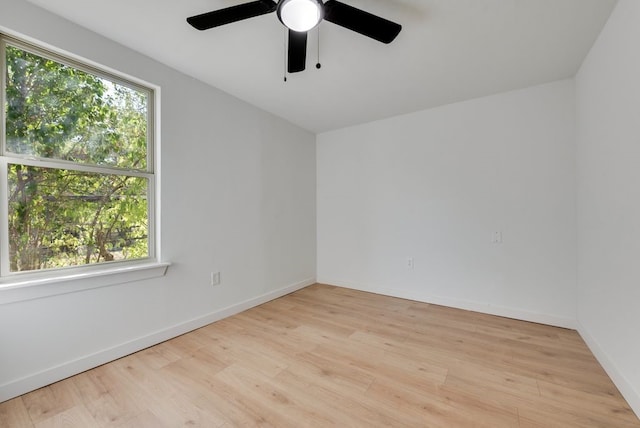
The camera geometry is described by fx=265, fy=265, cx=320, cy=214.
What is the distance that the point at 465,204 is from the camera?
2.96m

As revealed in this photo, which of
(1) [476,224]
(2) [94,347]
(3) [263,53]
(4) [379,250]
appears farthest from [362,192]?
(2) [94,347]

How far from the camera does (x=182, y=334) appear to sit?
7.88 ft

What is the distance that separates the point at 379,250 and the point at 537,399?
85.2 inches

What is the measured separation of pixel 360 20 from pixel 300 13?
0.32 meters

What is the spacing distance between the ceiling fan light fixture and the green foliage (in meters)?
1.58

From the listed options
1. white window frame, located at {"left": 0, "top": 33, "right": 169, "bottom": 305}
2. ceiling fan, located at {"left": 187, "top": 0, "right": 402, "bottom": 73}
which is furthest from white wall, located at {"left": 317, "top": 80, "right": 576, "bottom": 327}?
white window frame, located at {"left": 0, "top": 33, "right": 169, "bottom": 305}

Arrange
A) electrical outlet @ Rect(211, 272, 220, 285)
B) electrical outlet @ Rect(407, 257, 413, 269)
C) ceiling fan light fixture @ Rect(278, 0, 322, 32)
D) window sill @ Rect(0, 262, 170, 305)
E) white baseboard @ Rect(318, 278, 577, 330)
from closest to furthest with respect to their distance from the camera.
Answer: ceiling fan light fixture @ Rect(278, 0, 322, 32)
window sill @ Rect(0, 262, 170, 305)
white baseboard @ Rect(318, 278, 577, 330)
electrical outlet @ Rect(211, 272, 220, 285)
electrical outlet @ Rect(407, 257, 413, 269)

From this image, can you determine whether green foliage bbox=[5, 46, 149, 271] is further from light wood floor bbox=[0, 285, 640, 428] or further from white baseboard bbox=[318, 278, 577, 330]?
white baseboard bbox=[318, 278, 577, 330]

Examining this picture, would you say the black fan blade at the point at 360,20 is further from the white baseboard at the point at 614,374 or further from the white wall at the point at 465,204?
the white baseboard at the point at 614,374

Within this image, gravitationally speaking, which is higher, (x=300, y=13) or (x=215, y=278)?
(x=300, y=13)

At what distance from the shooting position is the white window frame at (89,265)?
159 cm

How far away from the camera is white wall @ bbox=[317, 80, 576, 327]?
253cm

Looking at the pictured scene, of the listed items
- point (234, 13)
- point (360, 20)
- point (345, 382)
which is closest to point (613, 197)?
point (360, 20)

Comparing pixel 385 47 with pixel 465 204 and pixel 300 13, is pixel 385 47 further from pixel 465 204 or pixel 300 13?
pixel 465 204
